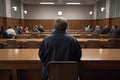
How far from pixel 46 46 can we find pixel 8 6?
12494 millimetres

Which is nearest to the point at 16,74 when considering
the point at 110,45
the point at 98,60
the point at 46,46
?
the point at 46,46

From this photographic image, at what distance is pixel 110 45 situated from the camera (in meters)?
6.34

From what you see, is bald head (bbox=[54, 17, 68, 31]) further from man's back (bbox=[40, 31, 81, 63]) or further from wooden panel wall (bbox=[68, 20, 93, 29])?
wooden panel wall (bbox=[68, 20, 93, 29])

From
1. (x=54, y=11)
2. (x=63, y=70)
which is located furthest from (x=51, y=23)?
(x=63, y=70)

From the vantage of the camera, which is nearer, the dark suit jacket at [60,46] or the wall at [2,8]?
the dark suit jacket at [60,46]

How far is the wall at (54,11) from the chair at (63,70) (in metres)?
19.9

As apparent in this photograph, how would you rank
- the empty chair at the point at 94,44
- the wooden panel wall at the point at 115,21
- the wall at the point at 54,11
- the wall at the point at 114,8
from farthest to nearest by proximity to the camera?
the wall at the point at 54,11, the wooden panel wall at the point at 115,21, the wall at the point at 114,8, the empty chair at the point at 94,44

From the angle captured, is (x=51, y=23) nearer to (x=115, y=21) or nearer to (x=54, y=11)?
(x=54, y=11)

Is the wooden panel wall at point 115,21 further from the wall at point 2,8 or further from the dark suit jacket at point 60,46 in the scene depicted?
the dark suit jacket at point 60,46

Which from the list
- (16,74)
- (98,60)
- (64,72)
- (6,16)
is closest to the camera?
(64,72)

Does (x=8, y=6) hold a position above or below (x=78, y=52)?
above

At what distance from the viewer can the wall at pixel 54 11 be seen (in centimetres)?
2206

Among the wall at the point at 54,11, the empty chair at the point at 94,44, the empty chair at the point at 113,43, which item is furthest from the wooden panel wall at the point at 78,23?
the empty chair at the point at 94,44

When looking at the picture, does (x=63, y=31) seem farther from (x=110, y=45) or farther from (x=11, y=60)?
(x=110, y=45)
